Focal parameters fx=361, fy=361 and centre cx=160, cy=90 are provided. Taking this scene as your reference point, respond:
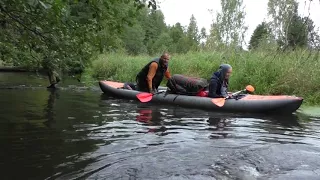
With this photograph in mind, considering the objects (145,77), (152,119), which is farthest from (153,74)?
(152,119)

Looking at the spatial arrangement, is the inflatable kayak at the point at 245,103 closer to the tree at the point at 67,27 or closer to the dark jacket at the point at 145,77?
the dark jacket at the point at 145,77

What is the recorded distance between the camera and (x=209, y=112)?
712cm

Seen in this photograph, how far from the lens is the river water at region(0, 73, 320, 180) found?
3.28 m

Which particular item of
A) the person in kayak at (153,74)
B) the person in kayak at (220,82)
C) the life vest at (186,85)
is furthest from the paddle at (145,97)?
the person in kayak at (220,82)

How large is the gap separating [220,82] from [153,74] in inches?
66.8

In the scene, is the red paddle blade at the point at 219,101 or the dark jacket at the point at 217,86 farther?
the dark jacket at the point at 217,86

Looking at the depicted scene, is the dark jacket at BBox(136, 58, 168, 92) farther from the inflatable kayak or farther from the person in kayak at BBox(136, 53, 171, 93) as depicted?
the inflatable kayak

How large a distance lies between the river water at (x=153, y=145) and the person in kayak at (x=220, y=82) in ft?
2.30

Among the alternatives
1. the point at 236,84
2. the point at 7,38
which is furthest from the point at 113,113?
the point at 236,84

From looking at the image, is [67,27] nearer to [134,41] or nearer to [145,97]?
[145,97]

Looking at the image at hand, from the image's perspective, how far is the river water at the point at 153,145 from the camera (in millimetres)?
3281

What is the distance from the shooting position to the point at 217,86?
749cm

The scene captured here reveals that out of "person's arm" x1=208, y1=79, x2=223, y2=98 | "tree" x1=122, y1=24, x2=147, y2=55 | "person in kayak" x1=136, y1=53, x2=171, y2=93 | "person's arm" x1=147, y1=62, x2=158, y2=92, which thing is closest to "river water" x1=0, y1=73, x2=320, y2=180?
"person's arm" x1=208, y1=79, x2=223, y2=98

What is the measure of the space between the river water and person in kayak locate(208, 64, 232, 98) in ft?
2.30
